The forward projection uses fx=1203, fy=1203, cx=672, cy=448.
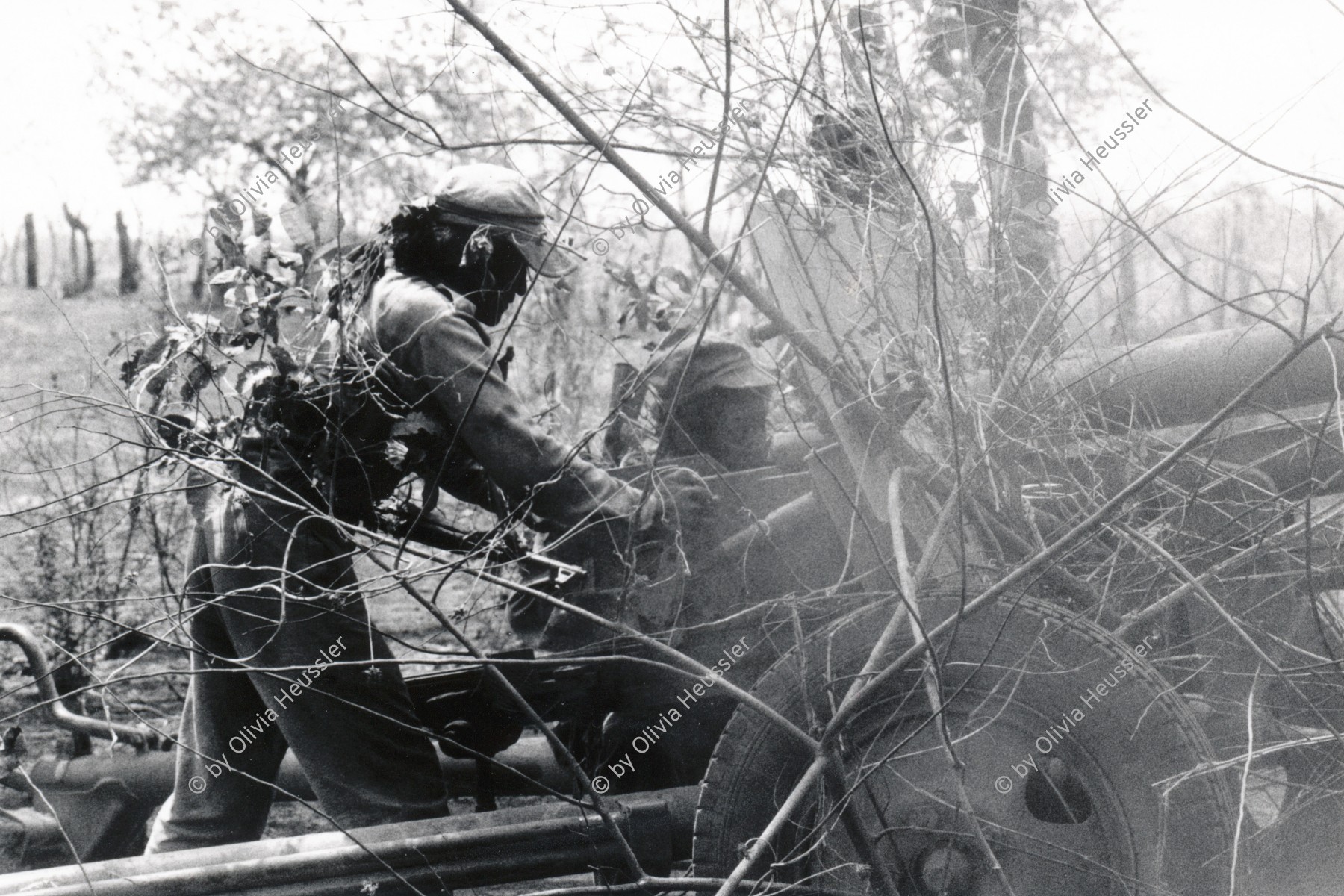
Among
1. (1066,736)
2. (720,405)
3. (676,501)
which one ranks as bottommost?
(1066,736)

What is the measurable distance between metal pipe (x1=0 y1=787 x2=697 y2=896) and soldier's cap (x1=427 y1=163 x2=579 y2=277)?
1.56 metres

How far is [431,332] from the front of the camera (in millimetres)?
3301

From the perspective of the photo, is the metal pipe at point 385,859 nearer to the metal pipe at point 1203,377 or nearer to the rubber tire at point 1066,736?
the rubber tire at point 1066,736

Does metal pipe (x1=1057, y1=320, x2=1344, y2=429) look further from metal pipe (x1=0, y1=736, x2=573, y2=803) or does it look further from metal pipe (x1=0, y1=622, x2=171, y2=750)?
metal pipe (x1=0, y1=622, x2=171, y2=750)

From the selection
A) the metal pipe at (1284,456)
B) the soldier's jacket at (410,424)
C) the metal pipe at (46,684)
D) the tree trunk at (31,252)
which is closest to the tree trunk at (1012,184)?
the metal pipe at (1284,456)

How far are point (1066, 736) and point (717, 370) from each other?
1511mm

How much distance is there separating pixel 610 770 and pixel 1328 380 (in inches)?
90.3

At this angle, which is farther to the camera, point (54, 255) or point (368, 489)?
point (54, 255)

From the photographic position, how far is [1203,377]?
343 centimetres

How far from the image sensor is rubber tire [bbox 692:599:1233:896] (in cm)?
247

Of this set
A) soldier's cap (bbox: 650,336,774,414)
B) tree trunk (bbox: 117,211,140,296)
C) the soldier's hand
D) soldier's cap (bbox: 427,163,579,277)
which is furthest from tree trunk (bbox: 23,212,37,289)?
the soldier's hand

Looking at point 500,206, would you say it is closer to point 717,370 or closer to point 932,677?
point 717,370

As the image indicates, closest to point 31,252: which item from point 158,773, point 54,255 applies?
point 54,255

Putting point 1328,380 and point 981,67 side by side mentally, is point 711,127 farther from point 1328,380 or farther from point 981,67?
point 1328,380
